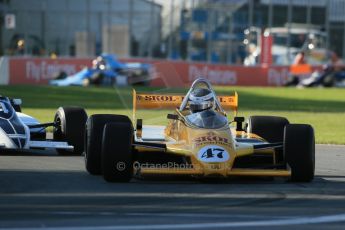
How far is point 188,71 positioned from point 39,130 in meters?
28.2

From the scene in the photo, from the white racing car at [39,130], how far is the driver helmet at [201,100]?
7.56ft

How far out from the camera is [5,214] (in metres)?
8.33

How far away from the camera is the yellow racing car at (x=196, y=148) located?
10.5m

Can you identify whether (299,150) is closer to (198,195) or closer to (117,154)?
(198,195)

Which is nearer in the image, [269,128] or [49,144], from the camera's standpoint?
[269,128]

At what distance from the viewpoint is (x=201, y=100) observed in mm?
11734

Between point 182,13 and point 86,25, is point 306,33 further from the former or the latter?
point 86,25

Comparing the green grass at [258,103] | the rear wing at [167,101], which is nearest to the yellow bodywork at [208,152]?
the rear wing at [167,101]

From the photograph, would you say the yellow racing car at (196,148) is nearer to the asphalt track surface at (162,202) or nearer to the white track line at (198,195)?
the asphalt track surface at (162,202)

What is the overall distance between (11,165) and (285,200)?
14.3 feet

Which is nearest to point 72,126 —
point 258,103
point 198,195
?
point 198,195

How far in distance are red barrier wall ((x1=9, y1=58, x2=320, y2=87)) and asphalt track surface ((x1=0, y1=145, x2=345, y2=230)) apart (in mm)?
26741

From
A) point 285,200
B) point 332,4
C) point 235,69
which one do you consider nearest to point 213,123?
point 285,200

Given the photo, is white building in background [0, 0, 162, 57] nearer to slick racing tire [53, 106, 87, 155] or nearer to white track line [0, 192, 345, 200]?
slick racing tire [53, 106, 87, 155]
